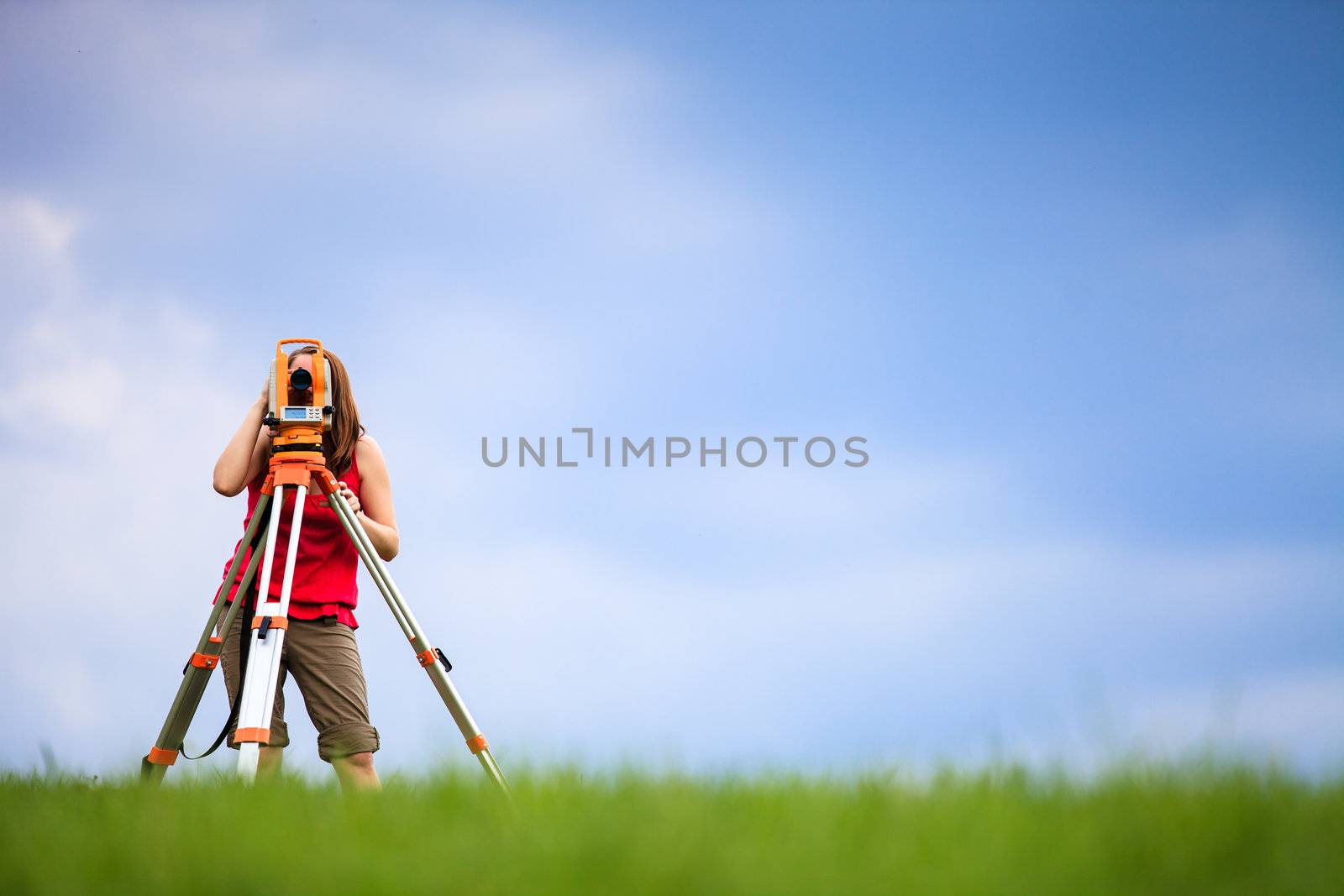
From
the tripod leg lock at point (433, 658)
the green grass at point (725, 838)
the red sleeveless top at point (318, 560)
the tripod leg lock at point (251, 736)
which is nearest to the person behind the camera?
the green grass at point (725, 838)

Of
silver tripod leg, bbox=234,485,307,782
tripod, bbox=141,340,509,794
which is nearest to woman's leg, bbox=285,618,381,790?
tripod, bbox=141,340,509,794

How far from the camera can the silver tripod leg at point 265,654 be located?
493cm

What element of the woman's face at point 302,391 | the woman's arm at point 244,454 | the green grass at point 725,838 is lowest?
the green grass at point 725,838

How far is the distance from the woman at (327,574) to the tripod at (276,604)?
0.82ft

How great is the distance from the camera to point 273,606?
5176 mm

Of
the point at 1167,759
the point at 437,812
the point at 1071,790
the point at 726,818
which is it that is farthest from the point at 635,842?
the point at 1167,759

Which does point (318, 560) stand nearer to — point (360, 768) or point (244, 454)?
point (244, 454)

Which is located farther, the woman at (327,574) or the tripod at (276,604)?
the woman at (327,574)

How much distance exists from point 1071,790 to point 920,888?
1.32 m

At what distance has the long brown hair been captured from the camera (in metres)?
5.93

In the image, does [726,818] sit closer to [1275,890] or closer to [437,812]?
[437,812]

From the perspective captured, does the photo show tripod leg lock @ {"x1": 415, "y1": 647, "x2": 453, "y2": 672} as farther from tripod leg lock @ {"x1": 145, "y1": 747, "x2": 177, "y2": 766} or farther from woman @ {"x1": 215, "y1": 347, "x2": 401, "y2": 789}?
tripod leg lock @ {"x1": 145, "y1": 747, "x2": 177, "y2": 766}

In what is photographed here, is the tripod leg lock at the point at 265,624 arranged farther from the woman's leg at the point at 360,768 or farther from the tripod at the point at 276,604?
the woman's leg at the point at 360,768

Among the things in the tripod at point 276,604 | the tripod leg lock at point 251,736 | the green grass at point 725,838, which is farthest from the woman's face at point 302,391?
the green grass at point 725,838
